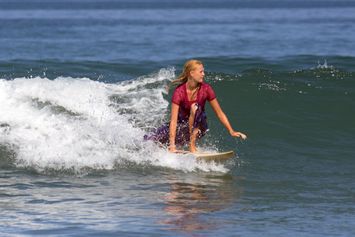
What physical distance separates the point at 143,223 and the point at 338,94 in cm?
926

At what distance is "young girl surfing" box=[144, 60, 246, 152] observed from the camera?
37.1 feet

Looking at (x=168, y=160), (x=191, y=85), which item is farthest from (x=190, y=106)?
(x=168, y=160)

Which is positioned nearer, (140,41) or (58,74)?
(58,74)

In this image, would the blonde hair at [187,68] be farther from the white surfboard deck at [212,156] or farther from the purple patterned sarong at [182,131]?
the white surfboard deck at [212,156]

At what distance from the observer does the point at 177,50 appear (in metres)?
32.2

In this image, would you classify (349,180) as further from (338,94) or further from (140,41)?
(140,41)

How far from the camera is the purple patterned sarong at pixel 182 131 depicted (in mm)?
11617

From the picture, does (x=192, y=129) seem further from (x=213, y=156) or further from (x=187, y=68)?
(x=187, y=68)

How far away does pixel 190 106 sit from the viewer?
37.9ft

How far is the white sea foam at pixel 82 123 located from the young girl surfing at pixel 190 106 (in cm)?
35

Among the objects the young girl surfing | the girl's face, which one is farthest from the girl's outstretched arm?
the girl's face

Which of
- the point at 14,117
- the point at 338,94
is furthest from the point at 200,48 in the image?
the point at 14,117

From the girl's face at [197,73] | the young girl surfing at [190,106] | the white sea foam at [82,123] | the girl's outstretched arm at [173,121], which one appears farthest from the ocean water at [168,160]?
the girl's face at [197,73]

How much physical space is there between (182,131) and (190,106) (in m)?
Answer: 0.37
